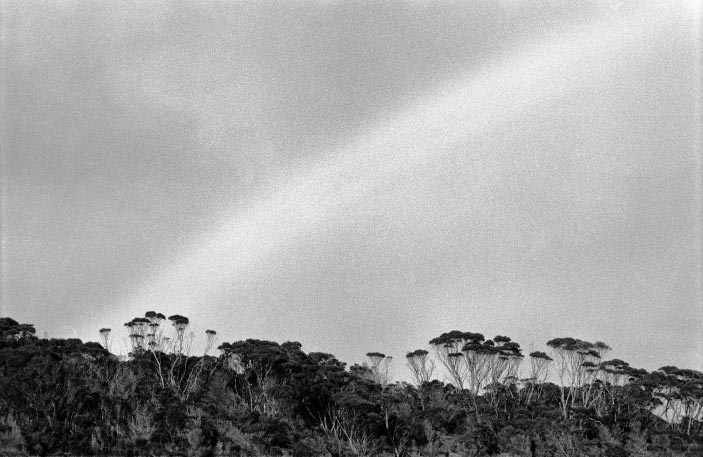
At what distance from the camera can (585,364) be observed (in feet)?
184

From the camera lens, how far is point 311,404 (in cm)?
4741

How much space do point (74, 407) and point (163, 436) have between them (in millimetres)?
4671

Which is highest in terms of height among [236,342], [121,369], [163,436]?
[236,342]

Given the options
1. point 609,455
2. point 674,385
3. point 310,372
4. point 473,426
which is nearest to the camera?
point 609,455

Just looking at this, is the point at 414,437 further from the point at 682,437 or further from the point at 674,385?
the point at 674,385

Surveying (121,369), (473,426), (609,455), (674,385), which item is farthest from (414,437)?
(674,385)

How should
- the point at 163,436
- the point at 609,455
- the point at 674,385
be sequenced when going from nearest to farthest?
the point at 163,436
the point at 609,455
the point at 674,385

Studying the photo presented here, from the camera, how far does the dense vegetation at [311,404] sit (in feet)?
123

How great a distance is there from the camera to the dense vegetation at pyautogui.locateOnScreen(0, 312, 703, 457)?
37469 millimetres

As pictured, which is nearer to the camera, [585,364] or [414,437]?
[414,437]

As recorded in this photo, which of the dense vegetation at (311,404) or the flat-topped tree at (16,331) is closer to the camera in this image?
the dense vegetation at (311,404)

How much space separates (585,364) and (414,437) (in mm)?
18134

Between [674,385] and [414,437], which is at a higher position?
[674,385]

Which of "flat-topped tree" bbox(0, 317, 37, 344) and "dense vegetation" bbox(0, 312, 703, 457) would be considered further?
"flat-topped tree" bbox(0, 317, 37, 344)
